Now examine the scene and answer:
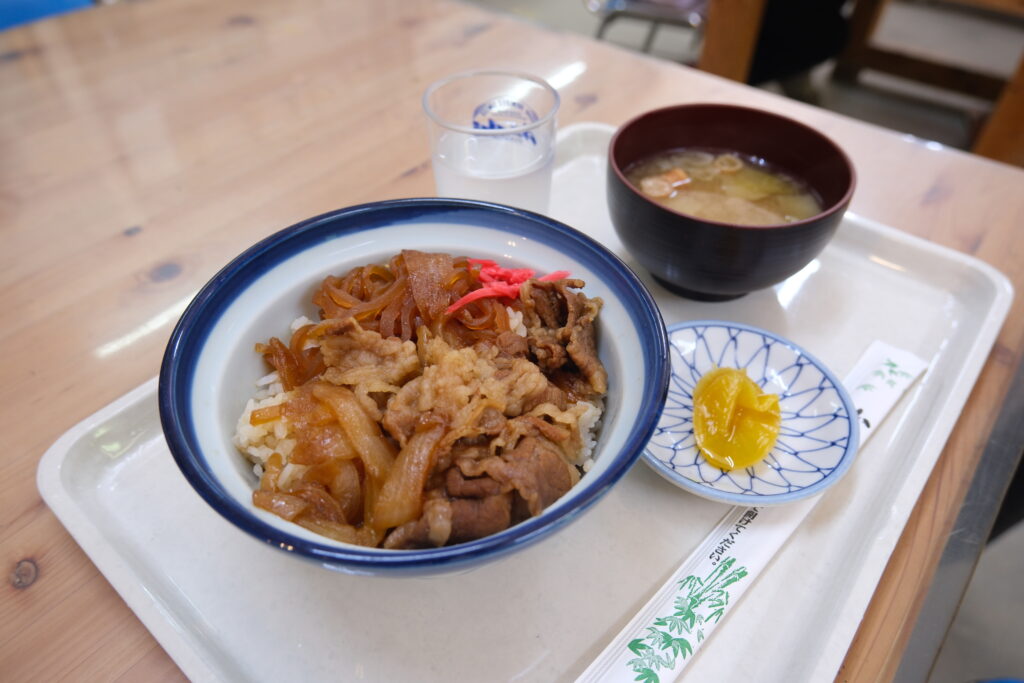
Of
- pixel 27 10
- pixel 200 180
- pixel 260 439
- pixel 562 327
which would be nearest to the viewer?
pixel 260 439

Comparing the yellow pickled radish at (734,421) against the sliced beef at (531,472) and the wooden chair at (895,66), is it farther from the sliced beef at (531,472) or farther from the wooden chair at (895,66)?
the wooden chair at (895,66)

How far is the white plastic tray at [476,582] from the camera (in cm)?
86

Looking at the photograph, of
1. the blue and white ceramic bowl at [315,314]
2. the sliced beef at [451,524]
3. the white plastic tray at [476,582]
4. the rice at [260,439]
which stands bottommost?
the white plastic tray at [476,582]

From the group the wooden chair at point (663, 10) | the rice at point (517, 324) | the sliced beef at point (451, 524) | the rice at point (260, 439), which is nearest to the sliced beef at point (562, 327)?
the rice at point (517, 324)

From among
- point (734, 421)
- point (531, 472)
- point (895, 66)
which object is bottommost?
point (895, 66)

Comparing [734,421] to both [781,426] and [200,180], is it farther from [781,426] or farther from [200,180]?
[200,180]

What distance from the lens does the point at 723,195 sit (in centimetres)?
143

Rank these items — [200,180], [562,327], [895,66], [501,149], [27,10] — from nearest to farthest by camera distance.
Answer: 1. [562,327]
2. [501,149]
3. [200,180]
4. [27,10]
5. [895,66]

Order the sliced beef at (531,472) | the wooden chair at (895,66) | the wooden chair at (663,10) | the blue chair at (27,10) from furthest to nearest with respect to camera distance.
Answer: the wooden chair at (895,66)
the wooden chair at (663,10)
the blue chair at (27,10)
the sliced beef at (531,472)

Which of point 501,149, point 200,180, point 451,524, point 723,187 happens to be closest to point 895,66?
point 723,187

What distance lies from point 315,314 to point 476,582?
507mm

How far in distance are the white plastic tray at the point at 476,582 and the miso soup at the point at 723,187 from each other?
0.46 meters

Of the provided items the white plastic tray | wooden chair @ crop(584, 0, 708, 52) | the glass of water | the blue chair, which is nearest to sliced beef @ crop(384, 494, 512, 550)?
the white plastic tray

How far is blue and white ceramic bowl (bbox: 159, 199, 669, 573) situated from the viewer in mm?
696
